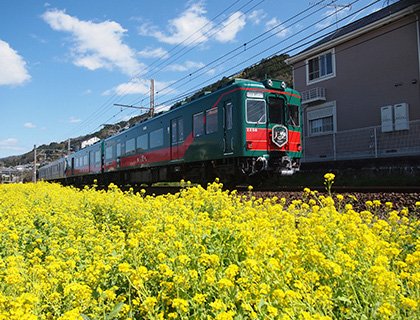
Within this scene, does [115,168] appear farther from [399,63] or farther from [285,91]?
[399,63]

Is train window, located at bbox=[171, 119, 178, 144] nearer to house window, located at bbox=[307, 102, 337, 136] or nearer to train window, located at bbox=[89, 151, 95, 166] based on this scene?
house window, located at bbox=[307, 102, 337, 136]

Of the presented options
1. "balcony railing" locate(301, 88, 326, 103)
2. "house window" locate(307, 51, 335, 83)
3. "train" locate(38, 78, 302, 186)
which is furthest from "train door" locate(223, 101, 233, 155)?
"house window" locate(307, 51, 335, 83)

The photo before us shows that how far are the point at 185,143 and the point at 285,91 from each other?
362 cm

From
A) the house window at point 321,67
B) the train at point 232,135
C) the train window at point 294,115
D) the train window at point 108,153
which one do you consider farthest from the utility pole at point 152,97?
the train window at point 294,115

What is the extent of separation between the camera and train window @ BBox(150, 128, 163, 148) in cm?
1255

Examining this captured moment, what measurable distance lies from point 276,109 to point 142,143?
6.77 metres

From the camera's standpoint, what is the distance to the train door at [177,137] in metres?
11.1

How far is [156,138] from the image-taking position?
12945 mm

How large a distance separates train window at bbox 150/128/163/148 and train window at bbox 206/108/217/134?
10.6ft

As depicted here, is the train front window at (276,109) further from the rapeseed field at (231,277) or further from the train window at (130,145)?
Answer: the train window at (130,145)

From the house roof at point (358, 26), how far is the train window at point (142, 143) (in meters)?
9.97

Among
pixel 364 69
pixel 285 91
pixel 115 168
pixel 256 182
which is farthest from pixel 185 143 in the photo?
pixel 364 69

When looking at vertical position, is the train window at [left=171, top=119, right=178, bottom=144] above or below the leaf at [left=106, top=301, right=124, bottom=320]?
above

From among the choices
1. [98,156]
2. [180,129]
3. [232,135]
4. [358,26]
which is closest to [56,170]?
[98,156]
